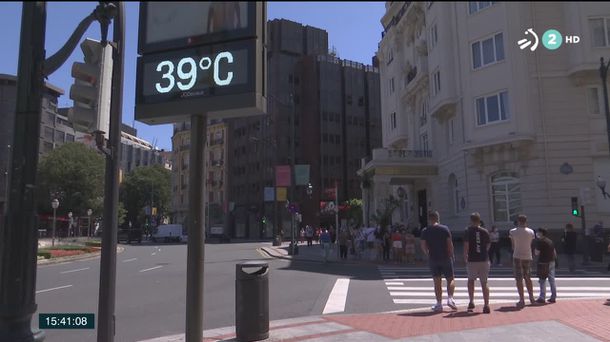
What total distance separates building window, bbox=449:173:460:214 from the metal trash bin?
25.0 m

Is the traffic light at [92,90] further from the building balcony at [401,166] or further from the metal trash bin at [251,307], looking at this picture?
the building balcony at [401,166]

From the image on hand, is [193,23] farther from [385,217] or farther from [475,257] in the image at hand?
[385,217]

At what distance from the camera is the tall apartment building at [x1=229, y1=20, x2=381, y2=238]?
75.6m

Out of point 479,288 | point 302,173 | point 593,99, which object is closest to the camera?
point 479,288

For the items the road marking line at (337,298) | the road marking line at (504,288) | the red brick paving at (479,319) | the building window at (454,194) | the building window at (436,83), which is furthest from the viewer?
the building window at (436,83)

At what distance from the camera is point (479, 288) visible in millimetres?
14312

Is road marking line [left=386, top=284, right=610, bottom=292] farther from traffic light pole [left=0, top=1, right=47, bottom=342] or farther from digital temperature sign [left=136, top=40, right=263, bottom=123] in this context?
traffic light pole [left=0, top=1, right=47, bottom=342]

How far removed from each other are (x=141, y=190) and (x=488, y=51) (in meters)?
81.7

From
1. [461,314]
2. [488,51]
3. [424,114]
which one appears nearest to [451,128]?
[488,51]

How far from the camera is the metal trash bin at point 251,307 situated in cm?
784

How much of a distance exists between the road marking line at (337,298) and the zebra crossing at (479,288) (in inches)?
A: 46.8

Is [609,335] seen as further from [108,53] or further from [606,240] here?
[606,240]

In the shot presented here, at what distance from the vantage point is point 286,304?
12273 mm

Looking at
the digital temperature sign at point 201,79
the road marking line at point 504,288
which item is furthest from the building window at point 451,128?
the digital temperature sign at point 201,79
